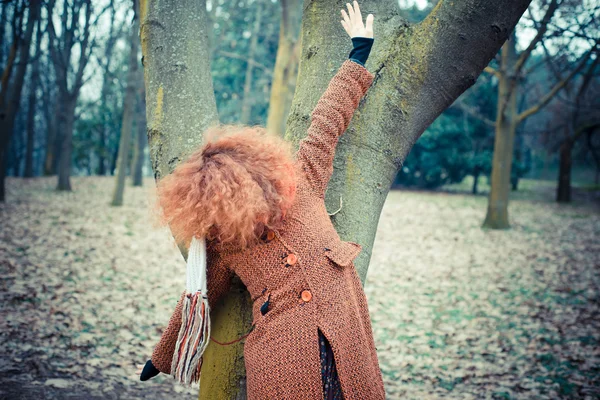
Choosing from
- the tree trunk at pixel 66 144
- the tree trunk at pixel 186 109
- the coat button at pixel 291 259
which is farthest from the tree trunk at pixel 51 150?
the coat button at pixel 291 259

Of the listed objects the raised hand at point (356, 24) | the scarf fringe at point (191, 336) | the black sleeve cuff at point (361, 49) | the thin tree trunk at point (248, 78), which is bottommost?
the scarf fringe at point (191, 336)

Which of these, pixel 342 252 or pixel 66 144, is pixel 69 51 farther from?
pixel 342 252

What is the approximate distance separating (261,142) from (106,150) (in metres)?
22.5

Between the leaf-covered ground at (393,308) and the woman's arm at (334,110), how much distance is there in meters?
0.71

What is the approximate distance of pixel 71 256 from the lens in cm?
643

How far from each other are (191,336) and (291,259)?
1.83ft

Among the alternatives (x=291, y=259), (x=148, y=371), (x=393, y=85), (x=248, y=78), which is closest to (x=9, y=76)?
(x=248, y=78)

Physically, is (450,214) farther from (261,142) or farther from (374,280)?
(261,142)

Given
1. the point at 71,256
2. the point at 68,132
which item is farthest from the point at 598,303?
the point at 68,132

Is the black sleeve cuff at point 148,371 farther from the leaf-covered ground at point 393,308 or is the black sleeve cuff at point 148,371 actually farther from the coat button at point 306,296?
the coat button at point 306,296

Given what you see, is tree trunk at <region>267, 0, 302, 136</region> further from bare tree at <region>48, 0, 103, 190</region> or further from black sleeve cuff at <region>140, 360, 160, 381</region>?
black sleeve cuff at <region>140, 360, 160, 381</region>

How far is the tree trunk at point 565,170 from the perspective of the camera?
668 inches

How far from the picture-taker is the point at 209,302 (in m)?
2.00

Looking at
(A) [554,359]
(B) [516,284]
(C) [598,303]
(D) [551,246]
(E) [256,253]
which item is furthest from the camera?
(D) [551,246]
